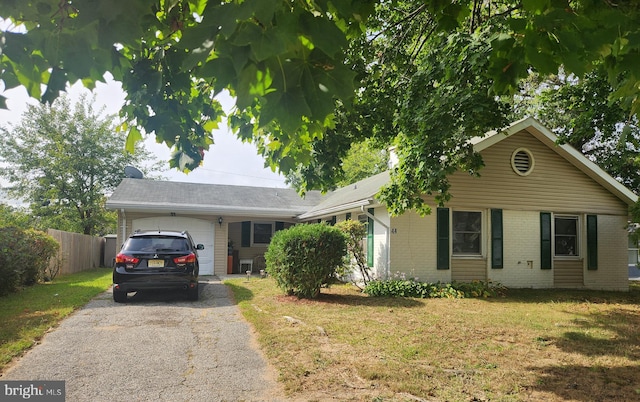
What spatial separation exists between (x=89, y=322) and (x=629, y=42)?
781 centimetres

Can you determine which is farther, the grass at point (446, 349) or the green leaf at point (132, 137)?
the grass at point (446, 349)

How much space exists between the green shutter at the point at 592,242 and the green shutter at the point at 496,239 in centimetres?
330

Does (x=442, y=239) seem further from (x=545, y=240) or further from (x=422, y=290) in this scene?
(x=545, y=240)

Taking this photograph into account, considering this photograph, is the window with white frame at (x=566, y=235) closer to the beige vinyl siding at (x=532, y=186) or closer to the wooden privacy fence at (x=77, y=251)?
the beige vinyl siding at (x=532, y=186)

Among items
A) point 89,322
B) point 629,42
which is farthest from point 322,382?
point 89,322

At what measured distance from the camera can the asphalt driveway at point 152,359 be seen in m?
3.90

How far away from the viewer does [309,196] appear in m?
20.9

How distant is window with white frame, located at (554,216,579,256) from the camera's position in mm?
13398

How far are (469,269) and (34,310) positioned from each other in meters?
11.1

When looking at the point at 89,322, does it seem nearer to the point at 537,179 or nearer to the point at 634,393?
the point at 634,393

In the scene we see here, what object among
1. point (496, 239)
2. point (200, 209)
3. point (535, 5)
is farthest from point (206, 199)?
point (535, 5)

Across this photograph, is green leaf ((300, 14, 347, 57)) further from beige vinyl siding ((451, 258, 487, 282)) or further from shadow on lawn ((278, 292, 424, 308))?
beige vinyl siding ((451, 258, 487, 282))

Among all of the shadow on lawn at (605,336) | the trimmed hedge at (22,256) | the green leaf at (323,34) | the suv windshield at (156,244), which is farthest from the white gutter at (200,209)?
the green leaf at (323,34)

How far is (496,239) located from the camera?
12484 millimetres
